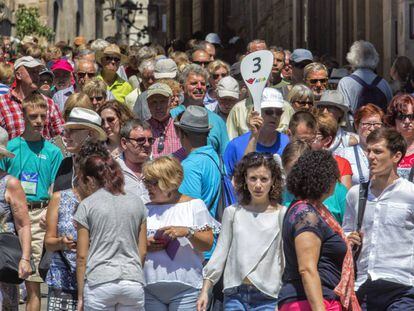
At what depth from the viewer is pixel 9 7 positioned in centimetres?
4450

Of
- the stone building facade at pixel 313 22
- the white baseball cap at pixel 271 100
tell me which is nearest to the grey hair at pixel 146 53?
the stone building facade at pixel 313 22

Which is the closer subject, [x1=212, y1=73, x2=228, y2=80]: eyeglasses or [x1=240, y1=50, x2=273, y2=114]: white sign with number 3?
[x1=240, y1=50, x2=273, y2=114]: white sign with number 3

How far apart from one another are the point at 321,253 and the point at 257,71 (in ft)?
13.6

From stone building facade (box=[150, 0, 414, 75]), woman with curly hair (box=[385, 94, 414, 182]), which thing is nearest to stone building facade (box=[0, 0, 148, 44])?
stone building facade (box=[150, 0, 414, 75])

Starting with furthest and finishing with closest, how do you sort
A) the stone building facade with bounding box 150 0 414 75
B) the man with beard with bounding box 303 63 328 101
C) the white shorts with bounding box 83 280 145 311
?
the stone building facade with bounding box 150 0 414 75 → the man with beard with bounding box 303 63 328 101 → the white shorts with bounding box 83 280 145 311

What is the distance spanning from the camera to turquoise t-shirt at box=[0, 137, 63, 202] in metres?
12.3

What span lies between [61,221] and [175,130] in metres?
2.97

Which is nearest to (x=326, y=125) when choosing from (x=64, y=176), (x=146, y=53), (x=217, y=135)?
(x=217, y=135)

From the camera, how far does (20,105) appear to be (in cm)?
1441

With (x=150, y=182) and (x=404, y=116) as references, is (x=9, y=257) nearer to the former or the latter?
(x=150, y=182)

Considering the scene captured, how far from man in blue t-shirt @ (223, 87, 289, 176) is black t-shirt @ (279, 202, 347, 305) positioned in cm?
303

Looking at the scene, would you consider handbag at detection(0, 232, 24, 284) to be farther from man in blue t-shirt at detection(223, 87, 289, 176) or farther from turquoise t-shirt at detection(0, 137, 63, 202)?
man in blue t-shirt at detection(223, 87, 289, 176)

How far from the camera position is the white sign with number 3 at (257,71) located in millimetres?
12633

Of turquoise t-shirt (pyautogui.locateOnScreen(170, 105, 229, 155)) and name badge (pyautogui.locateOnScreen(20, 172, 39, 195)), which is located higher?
turquoise t-shirt (pyautogui.locateOnScreen(170, 105, 229, 155))
